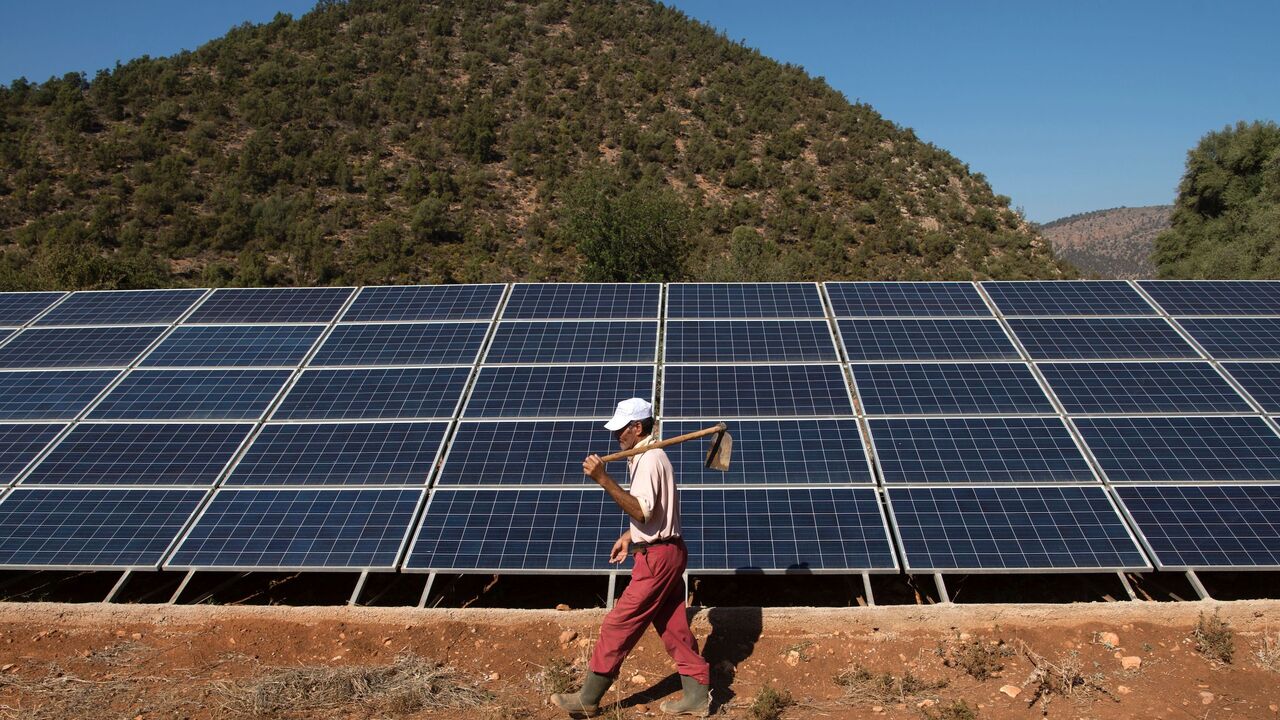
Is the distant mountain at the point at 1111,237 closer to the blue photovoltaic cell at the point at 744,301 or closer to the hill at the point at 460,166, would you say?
the hill at the point at 460,166

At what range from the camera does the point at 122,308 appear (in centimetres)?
1459

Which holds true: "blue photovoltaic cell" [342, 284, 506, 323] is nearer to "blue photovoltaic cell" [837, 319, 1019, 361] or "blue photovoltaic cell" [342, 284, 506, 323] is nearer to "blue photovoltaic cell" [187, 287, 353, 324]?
"blue photovoltaic cell" [187, 287, 353, 324]

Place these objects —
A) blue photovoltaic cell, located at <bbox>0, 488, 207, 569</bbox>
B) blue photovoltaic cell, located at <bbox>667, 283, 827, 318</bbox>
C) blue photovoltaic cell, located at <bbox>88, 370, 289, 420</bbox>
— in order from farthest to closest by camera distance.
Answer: blue photovoltaic cell, located at <bbox>667, 283, 827, 318</bbox>, blue photovoltaic cell, located at <bbox>88, 370, 289, 420</bbox>, blue photovoltaic cell, located at <bbox>0, 488, 207, 569</bbox>

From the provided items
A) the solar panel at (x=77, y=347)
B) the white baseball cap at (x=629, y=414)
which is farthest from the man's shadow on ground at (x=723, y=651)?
the solar panel at (x=77, y=347)

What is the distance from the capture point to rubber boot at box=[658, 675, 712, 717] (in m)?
6.75

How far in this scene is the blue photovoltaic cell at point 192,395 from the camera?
11586 mm

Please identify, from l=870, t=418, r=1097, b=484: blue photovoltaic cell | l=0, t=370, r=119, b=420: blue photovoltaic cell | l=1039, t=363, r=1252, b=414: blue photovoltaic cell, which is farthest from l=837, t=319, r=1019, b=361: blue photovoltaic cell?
l=0, t=370, r=119, b=420: blue photovoltaic cell

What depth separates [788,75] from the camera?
7325cm

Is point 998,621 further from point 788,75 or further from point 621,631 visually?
point 788,75

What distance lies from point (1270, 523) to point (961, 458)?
3.55 metres

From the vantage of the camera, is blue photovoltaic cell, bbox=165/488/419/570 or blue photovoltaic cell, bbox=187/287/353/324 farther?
blue photovoltaic cell, bbox=187/287/353/324

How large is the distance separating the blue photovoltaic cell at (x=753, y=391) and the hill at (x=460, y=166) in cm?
2462

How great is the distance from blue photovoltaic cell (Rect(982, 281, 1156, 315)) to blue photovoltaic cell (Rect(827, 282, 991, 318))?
0.48 m

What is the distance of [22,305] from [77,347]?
9.47ft
